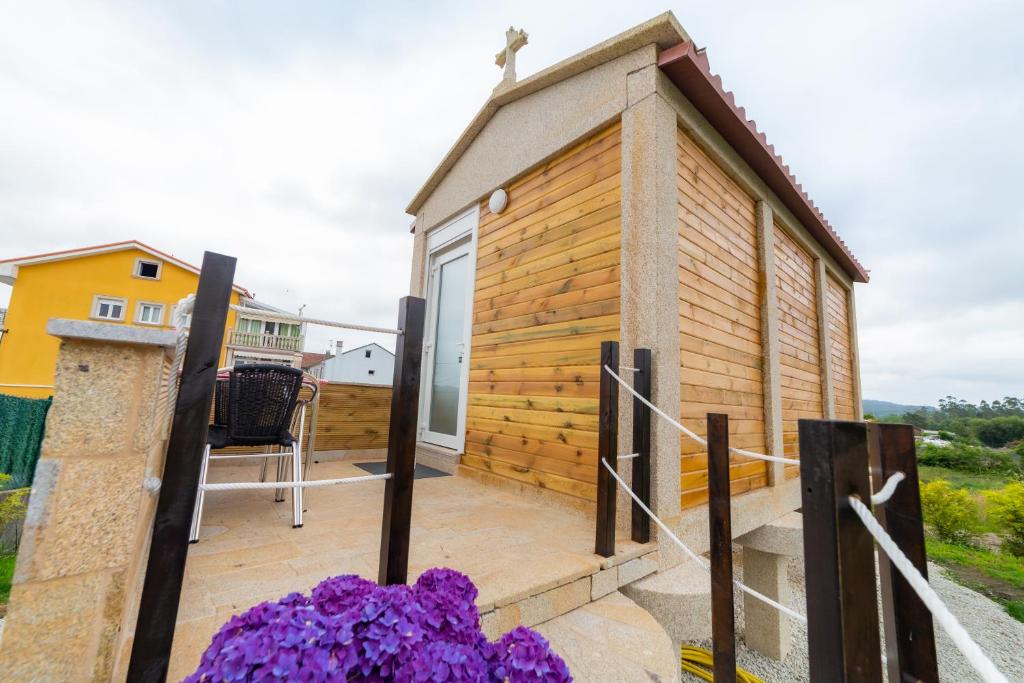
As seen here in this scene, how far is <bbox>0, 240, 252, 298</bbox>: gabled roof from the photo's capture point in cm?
1302

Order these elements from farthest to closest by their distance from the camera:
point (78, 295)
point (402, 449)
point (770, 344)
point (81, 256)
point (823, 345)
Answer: point (78, 295) → point (81, 256) → point (823, 345) → point (770, 344) → point (402, 449)

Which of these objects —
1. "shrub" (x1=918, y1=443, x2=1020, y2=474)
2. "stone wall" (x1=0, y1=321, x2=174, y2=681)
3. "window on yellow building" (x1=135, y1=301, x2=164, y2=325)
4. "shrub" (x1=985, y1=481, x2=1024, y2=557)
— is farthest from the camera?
"shrub" (x1=918, y1=443, x2=1020, y2=474)

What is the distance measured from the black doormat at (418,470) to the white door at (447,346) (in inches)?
11.0

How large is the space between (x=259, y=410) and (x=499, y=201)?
2.63 m

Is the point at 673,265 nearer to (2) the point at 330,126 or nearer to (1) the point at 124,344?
(1) the point at 124,344

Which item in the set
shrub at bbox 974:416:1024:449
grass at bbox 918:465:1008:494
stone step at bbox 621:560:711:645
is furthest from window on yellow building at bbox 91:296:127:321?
shrub at bbox 974:416:1024:449

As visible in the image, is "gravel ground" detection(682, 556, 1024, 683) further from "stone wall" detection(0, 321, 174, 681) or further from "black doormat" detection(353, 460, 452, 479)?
"stone wall" detection(0, 321, 174, 681)

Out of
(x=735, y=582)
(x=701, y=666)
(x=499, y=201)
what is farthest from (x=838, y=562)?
(x=701, y=666)

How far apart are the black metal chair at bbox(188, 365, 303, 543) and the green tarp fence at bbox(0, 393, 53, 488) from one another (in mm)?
4750

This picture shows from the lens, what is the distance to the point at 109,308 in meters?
14.4

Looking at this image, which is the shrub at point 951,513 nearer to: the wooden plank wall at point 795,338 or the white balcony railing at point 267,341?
the wooden plank wall at point 795,338

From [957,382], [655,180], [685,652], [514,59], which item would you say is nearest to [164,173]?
[514,59]

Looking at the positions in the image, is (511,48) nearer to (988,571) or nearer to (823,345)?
(823,345)

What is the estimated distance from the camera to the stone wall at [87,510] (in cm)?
81
